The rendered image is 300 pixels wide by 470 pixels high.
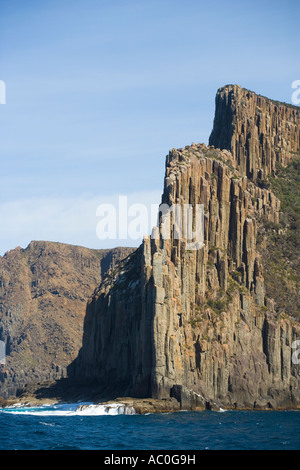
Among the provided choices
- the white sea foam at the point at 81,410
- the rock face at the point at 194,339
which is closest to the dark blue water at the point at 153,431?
the white sea foam at the point at 81,410

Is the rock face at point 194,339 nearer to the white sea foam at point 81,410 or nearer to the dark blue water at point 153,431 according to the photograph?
the white sea foam at point 81,410

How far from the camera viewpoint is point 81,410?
168875mm

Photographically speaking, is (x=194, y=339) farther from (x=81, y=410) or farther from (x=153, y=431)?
(x=153, y=431)

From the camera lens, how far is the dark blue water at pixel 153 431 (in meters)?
112

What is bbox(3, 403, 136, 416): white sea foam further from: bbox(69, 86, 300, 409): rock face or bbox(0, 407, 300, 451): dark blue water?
bbox(69, 86, 300, 409): rock face

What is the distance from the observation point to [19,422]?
147 metres

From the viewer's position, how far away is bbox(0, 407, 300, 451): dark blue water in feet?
367

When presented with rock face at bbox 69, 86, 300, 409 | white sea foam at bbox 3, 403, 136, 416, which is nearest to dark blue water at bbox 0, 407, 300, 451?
white sea foam at bbox 3, 403, 136, 416

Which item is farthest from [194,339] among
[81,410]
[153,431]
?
[153,431]

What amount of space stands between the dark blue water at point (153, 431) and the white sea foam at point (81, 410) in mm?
1598

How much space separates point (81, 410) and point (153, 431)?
44.4 meters
